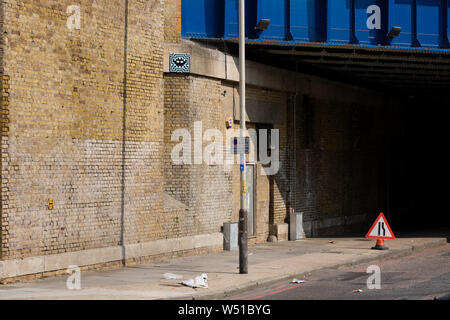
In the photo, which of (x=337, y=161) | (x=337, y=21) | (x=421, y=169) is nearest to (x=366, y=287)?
(x=337, y=21)

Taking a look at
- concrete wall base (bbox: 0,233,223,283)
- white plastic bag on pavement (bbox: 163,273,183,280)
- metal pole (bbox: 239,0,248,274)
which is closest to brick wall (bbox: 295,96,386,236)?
concrete wall base (bbox: 0,233,223,283)

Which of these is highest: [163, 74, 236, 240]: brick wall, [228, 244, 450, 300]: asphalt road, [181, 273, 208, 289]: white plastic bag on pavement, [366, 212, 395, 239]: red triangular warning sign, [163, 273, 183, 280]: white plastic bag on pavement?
[163, 74, 236, 240]: brick wall

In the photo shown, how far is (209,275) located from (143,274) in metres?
1.54

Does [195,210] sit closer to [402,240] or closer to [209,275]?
[209,275]

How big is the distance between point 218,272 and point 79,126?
4809mm

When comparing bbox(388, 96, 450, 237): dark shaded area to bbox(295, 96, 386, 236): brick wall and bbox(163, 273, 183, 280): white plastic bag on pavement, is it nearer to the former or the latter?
bbox(295, 96, 386, 236): brick wall

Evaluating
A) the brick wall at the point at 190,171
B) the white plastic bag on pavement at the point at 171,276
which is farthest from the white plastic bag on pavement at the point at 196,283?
the brick wall at the point at 190,171

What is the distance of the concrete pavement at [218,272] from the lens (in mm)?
14000

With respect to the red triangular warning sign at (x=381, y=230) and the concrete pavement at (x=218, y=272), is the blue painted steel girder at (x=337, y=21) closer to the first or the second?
the red triangular warning sign at (x=381, y=230)

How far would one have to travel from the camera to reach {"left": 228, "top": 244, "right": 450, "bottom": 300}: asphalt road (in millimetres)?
14273

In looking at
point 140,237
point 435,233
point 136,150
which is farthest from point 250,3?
point 435,233

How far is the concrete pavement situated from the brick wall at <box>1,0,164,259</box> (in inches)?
45.9

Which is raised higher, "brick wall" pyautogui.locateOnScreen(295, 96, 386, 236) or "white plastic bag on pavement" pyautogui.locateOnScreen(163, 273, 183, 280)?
"brick wall" pyautogui.locateOnScreen(295, 96, 386, 236)

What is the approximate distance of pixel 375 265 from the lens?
801 inches
